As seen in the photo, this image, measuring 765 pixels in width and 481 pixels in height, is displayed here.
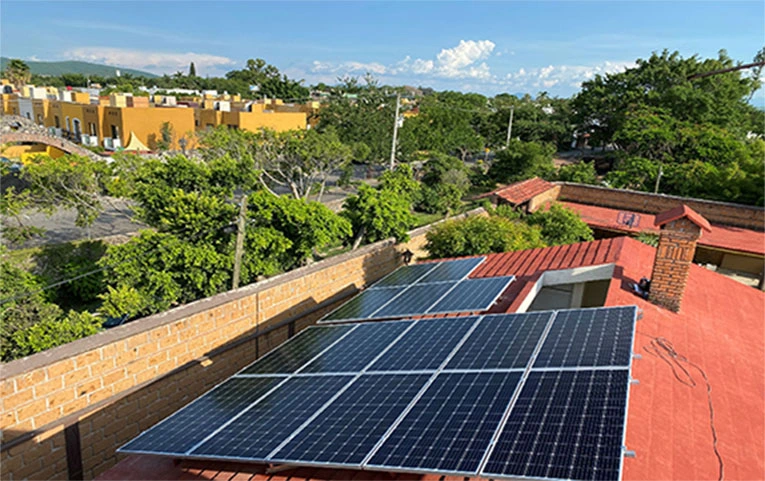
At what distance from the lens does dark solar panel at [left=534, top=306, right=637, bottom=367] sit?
15.4ft

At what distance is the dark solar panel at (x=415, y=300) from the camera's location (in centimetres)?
833

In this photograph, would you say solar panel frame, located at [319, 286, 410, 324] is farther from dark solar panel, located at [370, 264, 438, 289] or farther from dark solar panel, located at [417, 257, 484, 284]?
dark solar panel, located at [417, 257, 484, 284]

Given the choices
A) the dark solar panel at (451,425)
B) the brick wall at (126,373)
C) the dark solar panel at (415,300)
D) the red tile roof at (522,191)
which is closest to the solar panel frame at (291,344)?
the dark solar panel at (415,300)

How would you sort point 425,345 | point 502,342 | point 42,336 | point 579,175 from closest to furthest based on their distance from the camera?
point 502,342, point 425,345, point 42,336, point 579,175

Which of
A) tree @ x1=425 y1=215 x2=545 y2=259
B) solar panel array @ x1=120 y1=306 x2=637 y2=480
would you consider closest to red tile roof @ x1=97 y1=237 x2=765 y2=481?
solar panel array @ x1=120 y1=306 x2=637 y2=480

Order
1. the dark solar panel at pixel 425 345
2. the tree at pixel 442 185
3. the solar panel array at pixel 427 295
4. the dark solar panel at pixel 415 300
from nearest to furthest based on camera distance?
the dark solar panel at pixel 425 345
the solar panel array at pixel 427 295
the dark solar panel at pixel 415 300
the tree at pixel 442 185

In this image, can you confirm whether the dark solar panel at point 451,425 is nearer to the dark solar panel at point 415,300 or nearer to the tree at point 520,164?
the dark solar panel at point 415,300

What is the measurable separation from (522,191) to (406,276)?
45.7 ft

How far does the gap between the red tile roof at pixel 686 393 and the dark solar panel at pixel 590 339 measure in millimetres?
867

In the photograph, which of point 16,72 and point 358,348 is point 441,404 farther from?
point 16,72

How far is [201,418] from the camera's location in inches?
217

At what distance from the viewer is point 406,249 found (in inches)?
635

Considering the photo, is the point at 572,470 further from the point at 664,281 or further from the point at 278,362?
the point at 664,281

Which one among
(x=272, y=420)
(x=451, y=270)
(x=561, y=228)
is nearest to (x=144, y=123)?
(x=561, y=228)
